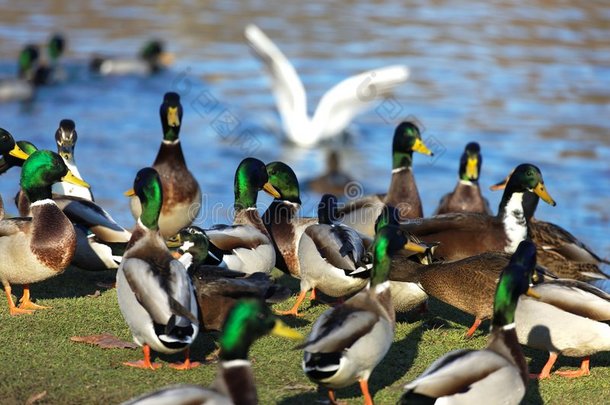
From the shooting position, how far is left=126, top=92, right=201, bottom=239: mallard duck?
8.02m

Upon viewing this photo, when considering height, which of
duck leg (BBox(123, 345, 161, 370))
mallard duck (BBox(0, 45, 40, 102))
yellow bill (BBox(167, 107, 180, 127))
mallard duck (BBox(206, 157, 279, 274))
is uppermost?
yellow bill (BBox(167, 107, 180, 127))

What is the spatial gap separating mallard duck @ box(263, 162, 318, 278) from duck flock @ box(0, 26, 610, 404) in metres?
0.01

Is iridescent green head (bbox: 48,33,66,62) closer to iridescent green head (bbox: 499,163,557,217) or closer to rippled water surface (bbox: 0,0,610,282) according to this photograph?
rippled water surface (bbox: 0,0,610,282)

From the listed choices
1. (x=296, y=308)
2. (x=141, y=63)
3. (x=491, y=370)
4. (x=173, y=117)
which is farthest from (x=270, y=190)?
(x=141, y=63)

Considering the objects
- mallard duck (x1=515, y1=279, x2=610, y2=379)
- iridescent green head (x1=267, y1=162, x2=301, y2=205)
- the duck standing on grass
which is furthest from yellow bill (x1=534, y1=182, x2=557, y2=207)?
the duck standing on grass

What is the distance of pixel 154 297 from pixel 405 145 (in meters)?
4.09

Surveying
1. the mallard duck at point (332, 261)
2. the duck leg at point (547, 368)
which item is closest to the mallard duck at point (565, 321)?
the duck leg at point (547, 368)

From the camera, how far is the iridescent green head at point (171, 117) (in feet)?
27.0

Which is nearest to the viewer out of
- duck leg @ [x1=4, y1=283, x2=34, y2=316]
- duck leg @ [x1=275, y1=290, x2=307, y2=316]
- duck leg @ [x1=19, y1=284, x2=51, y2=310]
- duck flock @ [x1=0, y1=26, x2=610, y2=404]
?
duck flock @ [x1=0, y1=26, x2=610, y2=404]

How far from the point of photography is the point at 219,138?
19562 millimetres

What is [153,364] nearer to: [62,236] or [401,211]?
[62,236]

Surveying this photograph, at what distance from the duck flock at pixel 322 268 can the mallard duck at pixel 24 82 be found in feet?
48.6

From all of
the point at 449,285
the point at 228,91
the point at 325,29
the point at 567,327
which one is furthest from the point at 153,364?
the point at 325,29

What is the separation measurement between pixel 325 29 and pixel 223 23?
8.51ft
